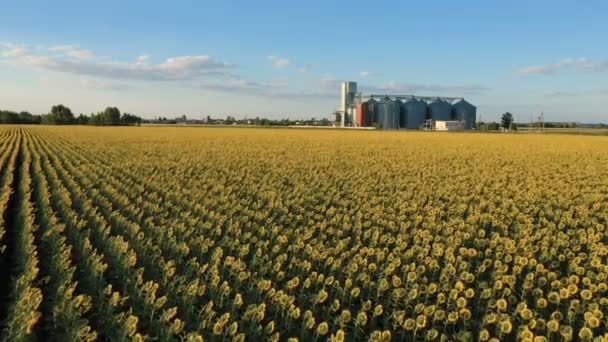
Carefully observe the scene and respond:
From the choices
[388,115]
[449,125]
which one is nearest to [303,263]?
[449,125]

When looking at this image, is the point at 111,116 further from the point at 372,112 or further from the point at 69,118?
the point at 372,112

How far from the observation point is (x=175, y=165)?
21.7 metres

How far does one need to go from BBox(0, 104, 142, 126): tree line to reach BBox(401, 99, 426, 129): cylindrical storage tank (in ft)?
225

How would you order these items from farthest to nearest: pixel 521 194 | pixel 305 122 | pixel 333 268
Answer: pixel 305 122
pixel 521 194
pixel 333 268

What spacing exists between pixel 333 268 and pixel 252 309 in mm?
1750

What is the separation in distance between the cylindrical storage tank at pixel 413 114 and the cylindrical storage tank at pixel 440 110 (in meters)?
1.93

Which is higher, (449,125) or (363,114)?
(363,114)

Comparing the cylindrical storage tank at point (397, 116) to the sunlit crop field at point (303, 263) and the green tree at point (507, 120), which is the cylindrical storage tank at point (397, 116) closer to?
the green tree at point (507, 120)

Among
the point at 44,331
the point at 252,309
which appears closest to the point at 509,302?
the point at 252,309

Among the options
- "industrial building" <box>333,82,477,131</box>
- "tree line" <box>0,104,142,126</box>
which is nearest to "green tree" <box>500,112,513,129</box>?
"industrial building" <box>333,82,477,131</box>

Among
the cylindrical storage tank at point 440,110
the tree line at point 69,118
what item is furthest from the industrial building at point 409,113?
the tree line at point 69,118

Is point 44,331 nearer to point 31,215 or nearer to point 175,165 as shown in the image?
point 31,215

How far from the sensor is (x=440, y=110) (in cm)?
13125

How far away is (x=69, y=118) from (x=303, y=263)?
139 m
